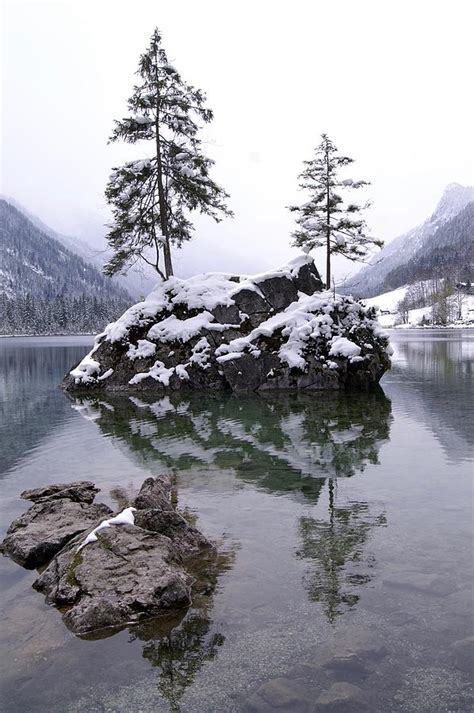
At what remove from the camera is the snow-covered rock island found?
88.0 feet

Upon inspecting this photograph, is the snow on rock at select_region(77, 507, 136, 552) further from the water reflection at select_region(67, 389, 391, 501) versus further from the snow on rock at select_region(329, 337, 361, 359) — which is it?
the snow on rock at select_region(329, 337, 361, 359)

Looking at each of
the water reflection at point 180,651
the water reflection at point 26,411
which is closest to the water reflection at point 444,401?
the water reflection at point 180,651

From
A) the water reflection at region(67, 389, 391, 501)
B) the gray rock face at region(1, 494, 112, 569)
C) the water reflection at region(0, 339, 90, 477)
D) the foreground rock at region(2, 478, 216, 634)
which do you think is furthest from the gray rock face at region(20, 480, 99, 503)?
the water reflection at region(0, 339, 90, 477)

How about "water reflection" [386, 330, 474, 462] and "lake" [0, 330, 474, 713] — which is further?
"water reflection" [386, 330, 474, 462]

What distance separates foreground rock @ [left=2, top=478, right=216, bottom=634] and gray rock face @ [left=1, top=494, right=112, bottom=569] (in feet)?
0.05

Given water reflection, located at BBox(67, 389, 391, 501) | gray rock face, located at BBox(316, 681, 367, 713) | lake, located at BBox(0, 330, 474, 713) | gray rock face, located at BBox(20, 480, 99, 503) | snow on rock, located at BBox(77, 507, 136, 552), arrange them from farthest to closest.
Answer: water reflection, located at BBox(67, 389, 391, 501)
gray rock face, located at BBox(20, 480, 99, 503)
snow on rock, located at BBox(77, 507, 136, 552)
lake, located at BBox(0, 330, 474, 713)
gray rock face, located at BBox(316, 681, 367, 713)

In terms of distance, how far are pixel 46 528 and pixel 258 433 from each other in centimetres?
905

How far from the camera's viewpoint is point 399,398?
2298 cm

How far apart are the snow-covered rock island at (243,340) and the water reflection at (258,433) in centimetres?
241

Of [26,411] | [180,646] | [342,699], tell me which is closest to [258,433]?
[180,646]

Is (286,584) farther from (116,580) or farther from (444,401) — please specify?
(444,401)

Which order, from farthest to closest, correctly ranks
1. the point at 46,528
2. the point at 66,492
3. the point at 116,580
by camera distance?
the point at 66,492 → the point at 46,528 → the point at 116,580

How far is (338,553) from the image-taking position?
730cm

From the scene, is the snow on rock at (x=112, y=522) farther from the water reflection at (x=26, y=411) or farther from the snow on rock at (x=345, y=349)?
the snow on rock at (x=345, y=349)
